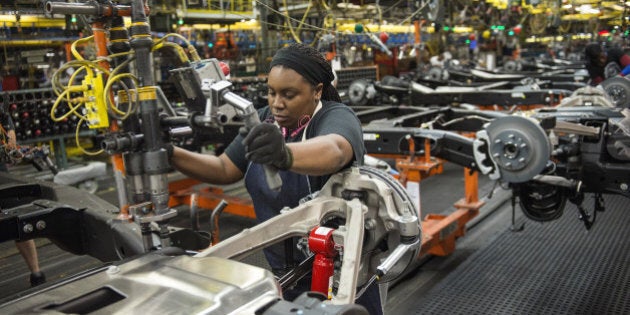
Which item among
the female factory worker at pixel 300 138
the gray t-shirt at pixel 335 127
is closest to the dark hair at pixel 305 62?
the female factory worker at pixel 300 138

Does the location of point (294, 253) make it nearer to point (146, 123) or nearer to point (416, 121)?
point (146, 123)

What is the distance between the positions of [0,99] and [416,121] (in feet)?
11.9

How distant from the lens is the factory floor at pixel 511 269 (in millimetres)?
3355

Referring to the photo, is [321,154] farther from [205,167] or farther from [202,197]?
[202,197]

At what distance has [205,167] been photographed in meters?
1.89

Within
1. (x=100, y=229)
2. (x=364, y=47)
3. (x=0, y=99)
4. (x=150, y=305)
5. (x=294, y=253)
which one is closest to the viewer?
(x=150, y=305)

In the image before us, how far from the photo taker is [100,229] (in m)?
1.98

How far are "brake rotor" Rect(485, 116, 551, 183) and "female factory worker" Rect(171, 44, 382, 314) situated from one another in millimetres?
1570

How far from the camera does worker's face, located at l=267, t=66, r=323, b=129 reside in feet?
5.59

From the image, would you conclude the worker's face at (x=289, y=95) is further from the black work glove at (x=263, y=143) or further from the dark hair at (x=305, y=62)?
the black work glove at (x=263, y=143)

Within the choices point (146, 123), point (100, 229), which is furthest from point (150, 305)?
point (100, 229)

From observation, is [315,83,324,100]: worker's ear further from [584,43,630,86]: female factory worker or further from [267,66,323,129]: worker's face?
[584,43,630,86]: female factory worker

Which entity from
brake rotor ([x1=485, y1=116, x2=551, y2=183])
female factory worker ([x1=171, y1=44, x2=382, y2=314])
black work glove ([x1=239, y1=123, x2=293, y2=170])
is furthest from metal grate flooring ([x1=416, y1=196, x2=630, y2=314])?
black work glove ([x1=239, y1=123, x2=293, y2=170])

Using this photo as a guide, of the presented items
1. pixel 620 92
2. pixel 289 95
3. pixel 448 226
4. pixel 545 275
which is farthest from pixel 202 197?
pixel 620 92
